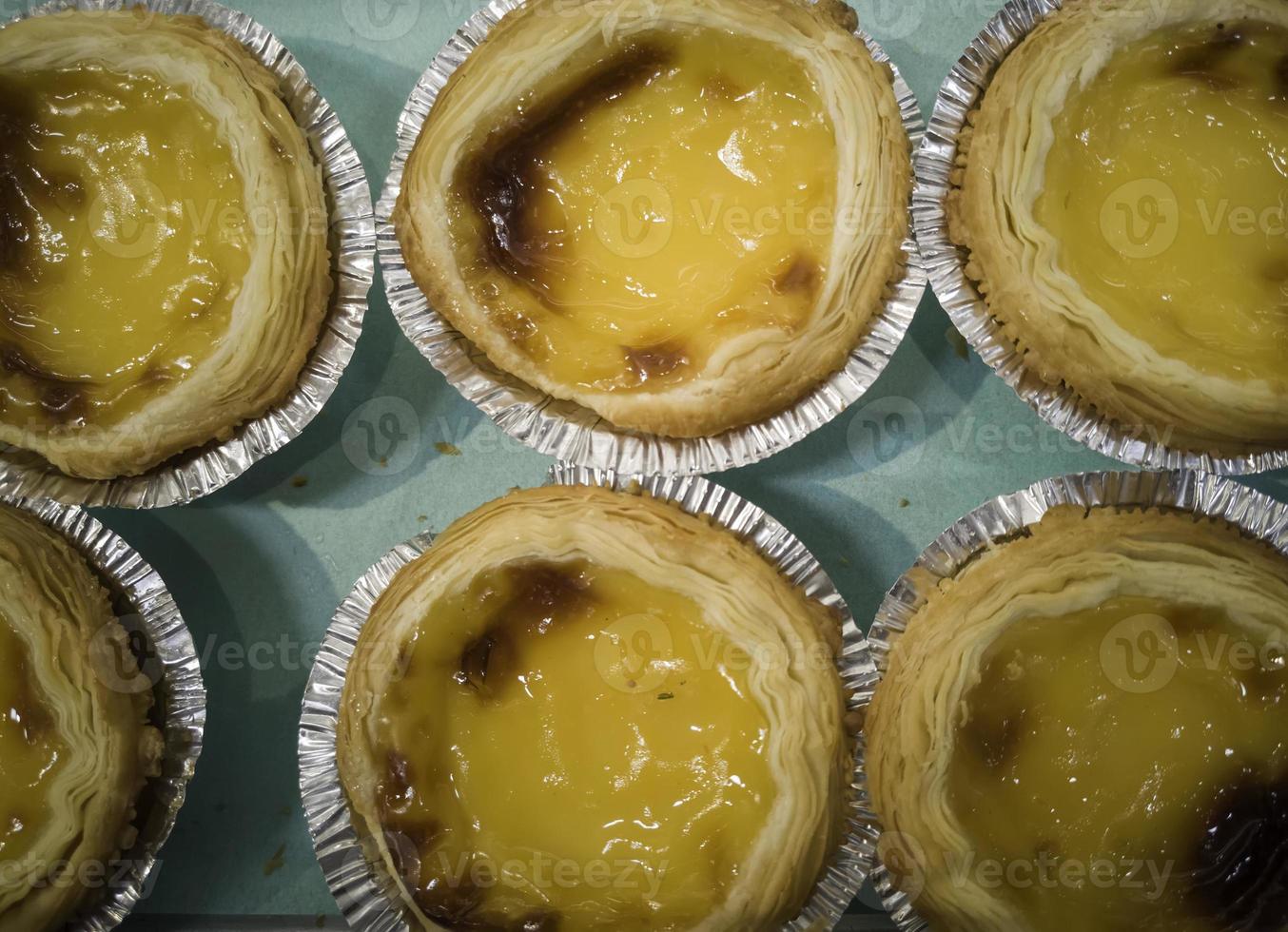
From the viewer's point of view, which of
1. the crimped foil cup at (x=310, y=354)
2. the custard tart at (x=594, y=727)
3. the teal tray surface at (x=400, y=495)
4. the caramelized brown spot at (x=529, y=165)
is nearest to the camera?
the custard tart at (x=594, y=727)

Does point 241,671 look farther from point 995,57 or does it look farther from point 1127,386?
point 995,57

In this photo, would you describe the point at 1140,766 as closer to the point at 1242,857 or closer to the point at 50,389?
the point at 1242,857

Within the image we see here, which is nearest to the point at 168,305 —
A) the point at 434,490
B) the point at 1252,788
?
the point at 434,490

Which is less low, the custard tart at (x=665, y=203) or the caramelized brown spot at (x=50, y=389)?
the custard tart at (x=665, y=203)

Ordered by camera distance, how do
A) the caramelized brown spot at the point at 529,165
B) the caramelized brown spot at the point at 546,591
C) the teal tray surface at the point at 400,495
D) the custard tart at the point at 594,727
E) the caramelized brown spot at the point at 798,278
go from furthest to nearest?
the teal tray surface at the point at 400,495
the caramelized brown spot at the point at 529,165
the caramelized brown spot at the point at 798,278
the caramelized brown spot at the point at 546,591
the custard tart at the point at 594,727

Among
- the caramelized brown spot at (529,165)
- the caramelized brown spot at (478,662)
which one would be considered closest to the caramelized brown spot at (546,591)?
the caramelized brown spot at (478,662)

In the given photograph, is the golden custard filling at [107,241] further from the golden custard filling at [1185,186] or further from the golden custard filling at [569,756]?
the golden custard filling at [1185,186]
